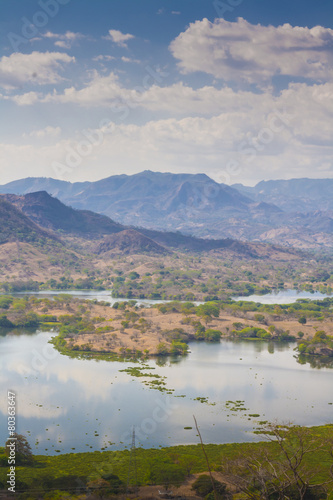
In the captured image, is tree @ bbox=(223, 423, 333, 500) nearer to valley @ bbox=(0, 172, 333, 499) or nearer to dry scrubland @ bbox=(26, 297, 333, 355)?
valley @ bbox=(0, 172, 333, 499)

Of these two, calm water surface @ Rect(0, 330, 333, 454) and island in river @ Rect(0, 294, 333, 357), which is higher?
island in river @ Rect(0, 294, 333, 357)

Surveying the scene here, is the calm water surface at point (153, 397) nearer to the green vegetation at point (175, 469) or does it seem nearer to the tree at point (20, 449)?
the tree at point (20, 449)

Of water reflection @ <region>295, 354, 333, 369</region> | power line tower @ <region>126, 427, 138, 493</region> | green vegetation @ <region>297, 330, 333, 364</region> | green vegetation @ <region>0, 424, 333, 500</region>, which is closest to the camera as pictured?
green vegetation @ <region>0, 424, 333, 500</region>

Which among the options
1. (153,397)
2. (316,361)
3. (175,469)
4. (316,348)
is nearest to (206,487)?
(175,469)

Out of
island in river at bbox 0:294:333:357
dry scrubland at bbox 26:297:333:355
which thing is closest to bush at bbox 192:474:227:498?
island in river at bbox 0:294:333:357

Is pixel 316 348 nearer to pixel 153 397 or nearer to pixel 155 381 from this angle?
pixel 155 381

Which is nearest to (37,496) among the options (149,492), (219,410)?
(149,492)
